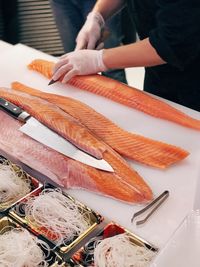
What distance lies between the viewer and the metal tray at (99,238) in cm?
99

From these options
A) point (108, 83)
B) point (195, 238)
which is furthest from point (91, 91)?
point (195, 238)

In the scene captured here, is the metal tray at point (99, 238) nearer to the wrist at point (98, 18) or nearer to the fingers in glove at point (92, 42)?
the fingers in glove at point (92, 42)

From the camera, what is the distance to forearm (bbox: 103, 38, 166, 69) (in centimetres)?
149

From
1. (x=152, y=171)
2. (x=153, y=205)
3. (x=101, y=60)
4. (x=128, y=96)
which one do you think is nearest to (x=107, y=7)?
(x=101, y=60)

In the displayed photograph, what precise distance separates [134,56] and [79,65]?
242mm

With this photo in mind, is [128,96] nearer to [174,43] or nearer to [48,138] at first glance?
[174,43]

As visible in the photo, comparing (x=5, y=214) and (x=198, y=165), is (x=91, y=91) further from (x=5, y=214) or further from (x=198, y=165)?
(x=5, y=214)

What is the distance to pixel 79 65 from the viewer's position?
1.67 metres

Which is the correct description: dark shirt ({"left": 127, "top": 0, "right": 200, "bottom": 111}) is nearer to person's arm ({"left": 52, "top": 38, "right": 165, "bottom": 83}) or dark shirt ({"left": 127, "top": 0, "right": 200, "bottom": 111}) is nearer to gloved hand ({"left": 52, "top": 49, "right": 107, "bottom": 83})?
person's arm ({"left": 52, "top": 38, "right": 165, "bottom": 83})

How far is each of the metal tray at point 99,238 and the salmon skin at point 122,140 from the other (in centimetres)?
29

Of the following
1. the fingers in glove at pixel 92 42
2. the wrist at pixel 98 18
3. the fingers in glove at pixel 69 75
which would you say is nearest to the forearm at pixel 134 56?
the fingers in glove at pixel 69 75

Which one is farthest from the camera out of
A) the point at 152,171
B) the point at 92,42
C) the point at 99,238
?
the point at 92,42

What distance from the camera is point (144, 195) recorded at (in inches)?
46.4

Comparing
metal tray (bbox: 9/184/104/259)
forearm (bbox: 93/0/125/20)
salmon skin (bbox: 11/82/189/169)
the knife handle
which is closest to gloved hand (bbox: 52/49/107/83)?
salmon skin (bbox: 11/82/189/169)
